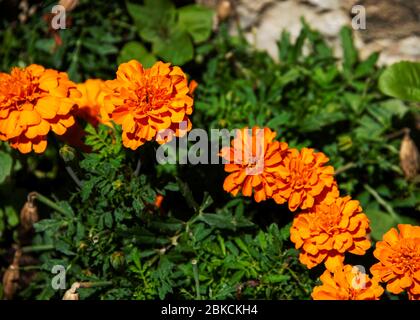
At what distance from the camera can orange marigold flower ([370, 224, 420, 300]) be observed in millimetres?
1500

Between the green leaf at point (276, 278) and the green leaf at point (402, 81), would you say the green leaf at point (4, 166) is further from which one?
the green leaf at point (402, 81)

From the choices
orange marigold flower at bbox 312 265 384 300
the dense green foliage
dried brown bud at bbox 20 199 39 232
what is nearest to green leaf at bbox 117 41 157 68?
the dense green foliage

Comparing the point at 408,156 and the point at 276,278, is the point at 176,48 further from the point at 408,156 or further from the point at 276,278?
the point at 276,278

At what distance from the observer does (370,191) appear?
7.03 feet

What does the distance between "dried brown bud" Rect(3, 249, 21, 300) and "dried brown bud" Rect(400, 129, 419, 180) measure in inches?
51.9

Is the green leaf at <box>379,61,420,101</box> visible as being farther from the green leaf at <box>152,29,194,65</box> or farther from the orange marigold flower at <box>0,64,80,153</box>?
the orange marigold flower at <box>0,64,80,153</box>

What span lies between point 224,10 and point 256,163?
1.02 m

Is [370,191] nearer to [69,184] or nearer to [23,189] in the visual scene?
[69,184]

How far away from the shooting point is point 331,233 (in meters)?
1.54

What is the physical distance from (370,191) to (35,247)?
117cm

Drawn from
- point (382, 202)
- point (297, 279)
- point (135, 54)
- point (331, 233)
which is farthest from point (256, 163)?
point (135, 54)
